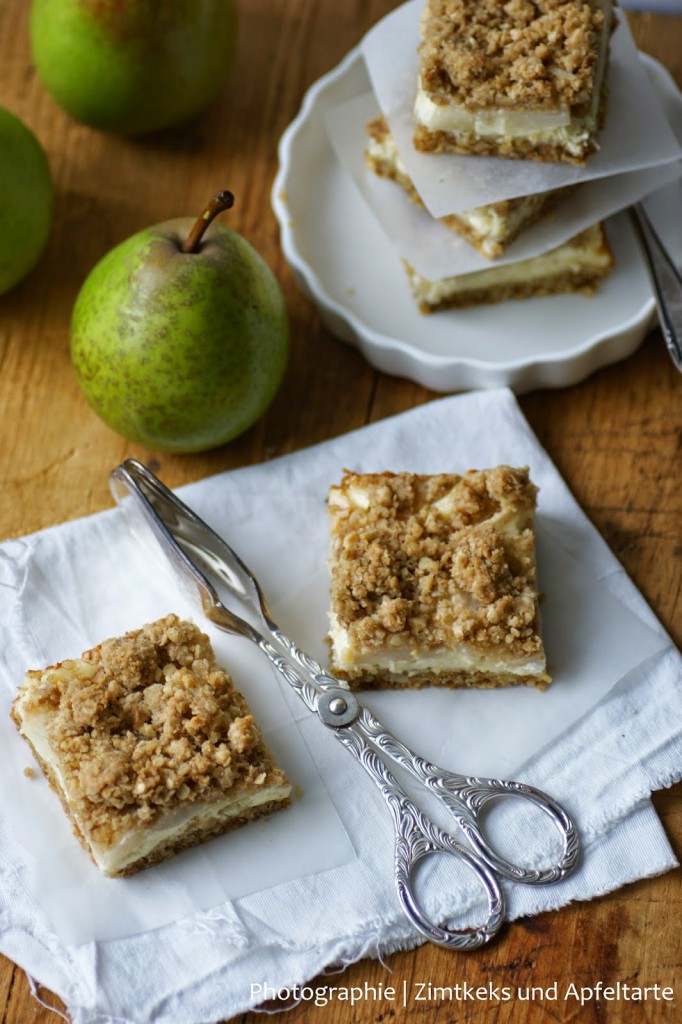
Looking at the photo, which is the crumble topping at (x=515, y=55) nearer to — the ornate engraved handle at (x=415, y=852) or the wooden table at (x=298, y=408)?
the wooden table at (x=298, y=408)

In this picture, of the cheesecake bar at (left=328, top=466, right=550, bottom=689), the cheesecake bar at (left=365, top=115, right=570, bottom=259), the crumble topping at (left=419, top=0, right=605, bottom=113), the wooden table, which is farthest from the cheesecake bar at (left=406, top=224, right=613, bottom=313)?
the cheesecake bar at (left=328, top=466, right=550, bottom=689)

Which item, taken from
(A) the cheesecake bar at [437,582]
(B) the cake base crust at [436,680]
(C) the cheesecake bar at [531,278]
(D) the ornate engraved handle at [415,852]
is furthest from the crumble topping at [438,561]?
(C) the cheesecake bar at [531,278]

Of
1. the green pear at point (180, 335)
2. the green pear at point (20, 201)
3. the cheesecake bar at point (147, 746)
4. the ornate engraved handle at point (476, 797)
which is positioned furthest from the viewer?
the green pear at point (20, 201)

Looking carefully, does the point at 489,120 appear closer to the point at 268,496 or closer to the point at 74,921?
the point at 268,496

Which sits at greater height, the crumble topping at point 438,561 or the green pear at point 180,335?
the green pear at point 180,335

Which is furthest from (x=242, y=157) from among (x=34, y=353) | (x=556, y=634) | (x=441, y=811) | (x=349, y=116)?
(x=441, y=811)

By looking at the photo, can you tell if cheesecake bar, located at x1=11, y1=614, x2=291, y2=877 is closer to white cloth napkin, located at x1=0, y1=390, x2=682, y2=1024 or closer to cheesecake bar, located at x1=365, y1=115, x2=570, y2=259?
white cloth napkin, located at x1=0, y1=390, x2=682, y2=1024
